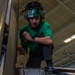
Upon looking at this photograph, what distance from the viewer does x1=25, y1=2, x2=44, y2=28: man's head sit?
5.87ft

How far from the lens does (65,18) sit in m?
7.22

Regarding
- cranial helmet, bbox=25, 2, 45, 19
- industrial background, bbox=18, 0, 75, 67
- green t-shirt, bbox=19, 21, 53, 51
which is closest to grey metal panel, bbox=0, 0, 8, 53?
cranial helmet, bbox=25, 2, 45, 19

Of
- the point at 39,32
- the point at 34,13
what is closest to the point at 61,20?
the point at 39,32

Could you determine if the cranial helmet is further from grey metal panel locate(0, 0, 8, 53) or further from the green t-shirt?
grey metal panel locate(0, 0, 8, 53)

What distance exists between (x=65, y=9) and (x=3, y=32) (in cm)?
578

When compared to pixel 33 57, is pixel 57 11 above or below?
above

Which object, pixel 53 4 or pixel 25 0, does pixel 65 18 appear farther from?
pixel 25 0

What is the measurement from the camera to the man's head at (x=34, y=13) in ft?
5.87

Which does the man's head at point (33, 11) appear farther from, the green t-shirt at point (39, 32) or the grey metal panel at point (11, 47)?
the grey metal panel at point (11, 47)

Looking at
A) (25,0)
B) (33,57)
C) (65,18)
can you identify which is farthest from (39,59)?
(65,18)

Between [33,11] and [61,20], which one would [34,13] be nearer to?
[33,11]

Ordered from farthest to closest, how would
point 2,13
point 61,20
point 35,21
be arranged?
point 61,20 < point 35,21 < point 2,13

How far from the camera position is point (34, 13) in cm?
181

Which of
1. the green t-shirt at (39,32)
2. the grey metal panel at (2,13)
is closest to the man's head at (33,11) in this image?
the green t-shirt at (39,32)
